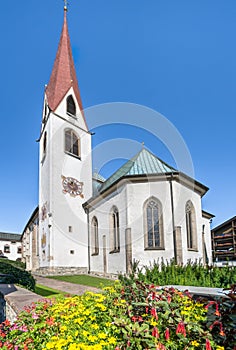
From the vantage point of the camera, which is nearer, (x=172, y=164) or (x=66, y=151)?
(x=172, y=164)

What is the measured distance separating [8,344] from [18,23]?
9.61 metres

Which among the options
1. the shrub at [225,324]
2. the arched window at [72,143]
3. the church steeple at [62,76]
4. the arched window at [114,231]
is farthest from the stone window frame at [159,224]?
the shrub at [225,324]

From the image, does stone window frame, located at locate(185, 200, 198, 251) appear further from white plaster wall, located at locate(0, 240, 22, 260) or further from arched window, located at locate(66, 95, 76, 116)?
white plaster wall, located at locate(0, 240, 22, 260)

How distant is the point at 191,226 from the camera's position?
1816 centimetres

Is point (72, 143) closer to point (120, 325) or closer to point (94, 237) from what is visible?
point (94, 237)

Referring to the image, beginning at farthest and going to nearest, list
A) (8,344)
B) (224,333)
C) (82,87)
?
(82,87), (8,344), (224,333)

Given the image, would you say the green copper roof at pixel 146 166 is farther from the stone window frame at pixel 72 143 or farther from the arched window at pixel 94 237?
the stone window frame at pixel 72 143

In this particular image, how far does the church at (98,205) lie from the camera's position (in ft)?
55.5

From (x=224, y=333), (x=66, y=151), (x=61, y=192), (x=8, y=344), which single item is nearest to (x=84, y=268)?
(x=61, y=192)

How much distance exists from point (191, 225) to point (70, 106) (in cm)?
1608

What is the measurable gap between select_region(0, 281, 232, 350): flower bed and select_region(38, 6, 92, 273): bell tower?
18.0 meters

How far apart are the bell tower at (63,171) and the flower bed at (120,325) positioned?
59.2 feet

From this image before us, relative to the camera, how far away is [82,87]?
28.8 meters

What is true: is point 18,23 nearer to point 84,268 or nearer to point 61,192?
point 61,192
